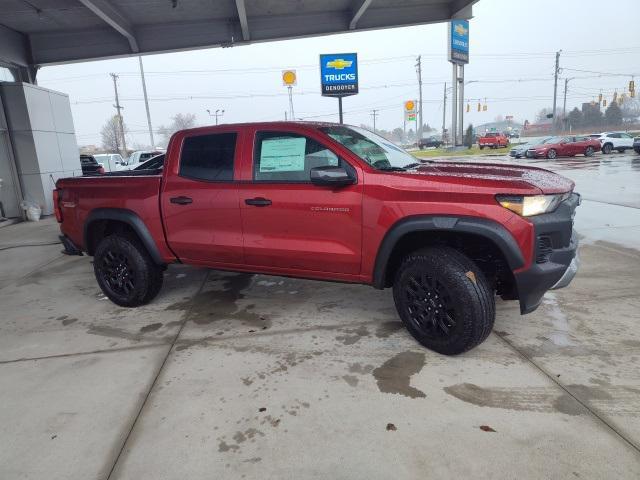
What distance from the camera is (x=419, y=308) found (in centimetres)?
327

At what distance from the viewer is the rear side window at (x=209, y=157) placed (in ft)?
12.8

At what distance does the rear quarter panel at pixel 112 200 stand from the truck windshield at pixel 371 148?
1.81m

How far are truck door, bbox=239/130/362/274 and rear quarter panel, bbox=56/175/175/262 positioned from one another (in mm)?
985

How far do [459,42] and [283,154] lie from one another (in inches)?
1418

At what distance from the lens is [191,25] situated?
10414 millimetres

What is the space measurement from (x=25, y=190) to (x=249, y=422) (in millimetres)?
11464

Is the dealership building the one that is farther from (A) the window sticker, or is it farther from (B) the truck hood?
(B) the truck hood

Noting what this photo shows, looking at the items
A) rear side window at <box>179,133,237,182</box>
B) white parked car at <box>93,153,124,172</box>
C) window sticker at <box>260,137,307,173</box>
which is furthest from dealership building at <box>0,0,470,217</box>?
white parked car at <box>93,153,124,172</box>

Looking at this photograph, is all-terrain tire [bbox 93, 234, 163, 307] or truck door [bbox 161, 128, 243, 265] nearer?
truck door [bbox 161, 128, 243, 265]

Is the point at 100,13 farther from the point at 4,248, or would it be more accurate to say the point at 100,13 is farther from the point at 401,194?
the point at 401,194

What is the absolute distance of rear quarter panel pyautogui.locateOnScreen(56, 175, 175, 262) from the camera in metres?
4.21

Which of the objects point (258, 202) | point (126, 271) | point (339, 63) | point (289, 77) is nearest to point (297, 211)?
point (258, 202)

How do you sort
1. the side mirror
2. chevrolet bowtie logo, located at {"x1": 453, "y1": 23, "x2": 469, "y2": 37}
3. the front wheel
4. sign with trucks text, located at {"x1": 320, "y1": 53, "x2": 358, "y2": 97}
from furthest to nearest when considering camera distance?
1. chevrolet bowtie logo, located at {"x1": 453, "y1": 23, "x2": 469, "y2": 37}
2. sign with trucks text, located at {"x1": 320, "y1": 53, "x2": 358, "y2": 97}
3. the side mirror
4. the front wheel

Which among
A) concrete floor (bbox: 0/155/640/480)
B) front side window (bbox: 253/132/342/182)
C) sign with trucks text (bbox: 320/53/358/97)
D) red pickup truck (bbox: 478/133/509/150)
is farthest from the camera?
red pickup truck (bbox: 478/133/509/150)
